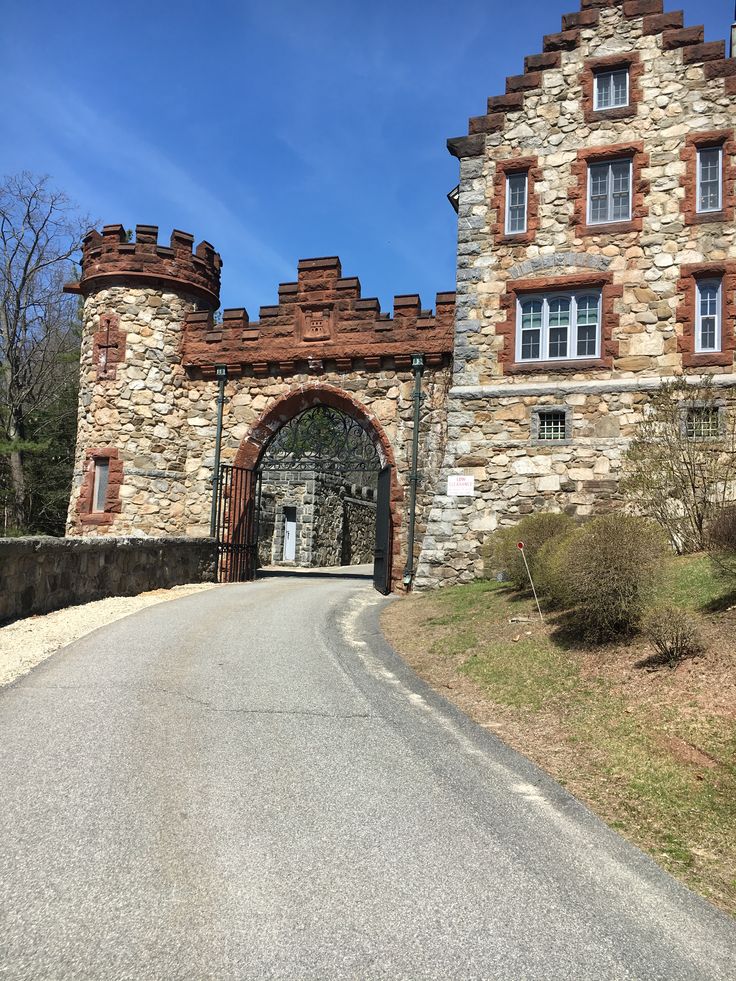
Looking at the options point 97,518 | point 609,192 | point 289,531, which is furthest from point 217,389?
point 289,531

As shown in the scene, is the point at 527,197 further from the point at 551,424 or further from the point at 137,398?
the point at 137,398

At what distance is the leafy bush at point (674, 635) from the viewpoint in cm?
716

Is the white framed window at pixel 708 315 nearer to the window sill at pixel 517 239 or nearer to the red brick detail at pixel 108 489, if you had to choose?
the window sill at pixel 517 239

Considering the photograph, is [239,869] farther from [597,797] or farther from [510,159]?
[510,159]

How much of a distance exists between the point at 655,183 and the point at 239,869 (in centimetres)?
1607

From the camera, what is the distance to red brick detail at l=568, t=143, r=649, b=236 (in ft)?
53.1

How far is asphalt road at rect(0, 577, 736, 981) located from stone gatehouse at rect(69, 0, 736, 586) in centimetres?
1019

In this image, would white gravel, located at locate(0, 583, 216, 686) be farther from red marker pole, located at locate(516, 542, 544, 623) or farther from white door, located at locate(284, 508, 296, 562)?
white door, located at locate(284, 508, 296, 562)

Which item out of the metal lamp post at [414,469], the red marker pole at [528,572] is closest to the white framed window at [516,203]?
Answer: the metal lamp post at [414,469]

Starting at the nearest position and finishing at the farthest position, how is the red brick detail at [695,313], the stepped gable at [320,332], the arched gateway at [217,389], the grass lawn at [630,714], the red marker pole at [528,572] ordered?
the grass lawn at [630,714] → the red marker pole at [528,572] → the red brick detail at [695,313] → the stepped gable at [320,332] → the arched gateway at [217,389]

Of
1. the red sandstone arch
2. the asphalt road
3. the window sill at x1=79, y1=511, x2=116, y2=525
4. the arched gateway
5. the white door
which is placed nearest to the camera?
the asphalt road

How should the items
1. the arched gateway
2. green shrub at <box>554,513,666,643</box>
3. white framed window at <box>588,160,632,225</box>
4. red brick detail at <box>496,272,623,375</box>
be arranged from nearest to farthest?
green shrub at <box>554,513,666,643</box> < red brick detail at <box>496,272,623,375</box> < white framed window at <box>588,160,632,225</box> < the arched gateway

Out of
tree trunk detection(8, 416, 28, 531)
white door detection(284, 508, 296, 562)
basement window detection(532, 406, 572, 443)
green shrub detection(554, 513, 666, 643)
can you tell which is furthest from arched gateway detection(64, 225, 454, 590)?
white door detection(284, 508, 296, 562)

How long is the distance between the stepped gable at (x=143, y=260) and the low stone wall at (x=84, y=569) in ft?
22.8
